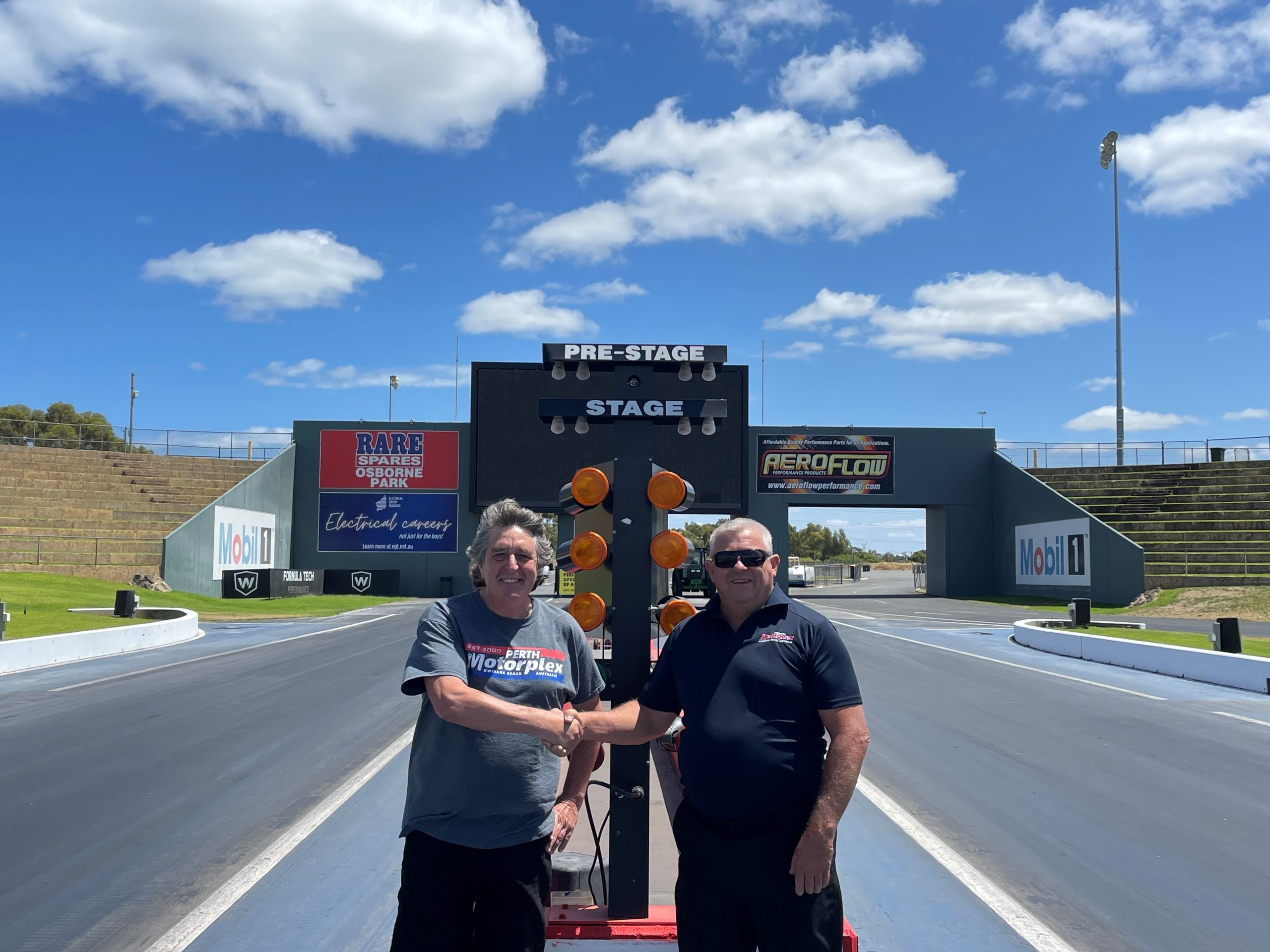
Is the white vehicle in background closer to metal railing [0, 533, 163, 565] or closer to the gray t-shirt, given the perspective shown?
metal railing [0, 533, 163, 565]

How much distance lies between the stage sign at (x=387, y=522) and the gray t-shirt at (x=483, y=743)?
40206 mm

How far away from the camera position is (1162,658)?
49.1 ft

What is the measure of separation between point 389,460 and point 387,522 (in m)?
2.93

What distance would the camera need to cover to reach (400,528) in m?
42.5

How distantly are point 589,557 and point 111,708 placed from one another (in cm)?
936

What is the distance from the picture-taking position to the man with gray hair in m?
2.71

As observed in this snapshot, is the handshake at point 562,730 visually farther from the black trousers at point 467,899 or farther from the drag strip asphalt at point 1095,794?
the drag strip asphalt at point 1095,794

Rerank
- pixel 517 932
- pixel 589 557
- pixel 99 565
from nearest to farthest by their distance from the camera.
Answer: pixel 517 932 < pixel 589 557 < pixel 99 565

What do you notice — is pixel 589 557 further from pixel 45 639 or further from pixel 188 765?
pixel 45 639

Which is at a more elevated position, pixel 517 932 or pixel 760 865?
pixel 760 865

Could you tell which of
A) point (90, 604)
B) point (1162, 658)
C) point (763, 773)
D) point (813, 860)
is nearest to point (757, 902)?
point (813, 860)

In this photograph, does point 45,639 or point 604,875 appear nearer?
point 604,875

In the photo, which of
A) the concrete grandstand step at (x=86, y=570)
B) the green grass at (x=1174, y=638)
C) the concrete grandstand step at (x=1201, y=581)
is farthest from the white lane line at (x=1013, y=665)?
the concrete grandstand step at (x=86, y=570)

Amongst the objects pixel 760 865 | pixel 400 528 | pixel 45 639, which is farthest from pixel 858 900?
pixel 400 528
